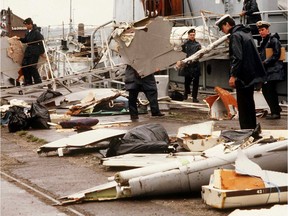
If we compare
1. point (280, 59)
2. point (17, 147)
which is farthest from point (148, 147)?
point (280, 59)

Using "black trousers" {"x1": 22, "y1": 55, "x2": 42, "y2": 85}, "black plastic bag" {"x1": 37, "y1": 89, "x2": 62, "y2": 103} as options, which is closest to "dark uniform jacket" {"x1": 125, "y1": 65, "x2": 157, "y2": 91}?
"black plastic bag" {"x1": 37, "y1": 89, "x2": 62, "y2": 103}

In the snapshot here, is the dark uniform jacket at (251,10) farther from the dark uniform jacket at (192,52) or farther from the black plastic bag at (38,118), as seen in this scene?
the black plastic bag at (38,118)

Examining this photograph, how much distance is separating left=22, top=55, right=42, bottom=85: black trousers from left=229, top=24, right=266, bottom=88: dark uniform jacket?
11307 mm

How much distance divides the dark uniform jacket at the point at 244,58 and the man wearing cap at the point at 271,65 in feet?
11.3

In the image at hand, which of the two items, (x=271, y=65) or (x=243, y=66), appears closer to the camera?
(x=243, y=66)

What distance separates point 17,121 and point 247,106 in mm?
4929

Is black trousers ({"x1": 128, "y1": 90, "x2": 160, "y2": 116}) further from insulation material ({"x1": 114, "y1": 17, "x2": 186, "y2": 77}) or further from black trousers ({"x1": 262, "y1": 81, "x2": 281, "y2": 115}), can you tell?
black trousers ({"x1": 262, "y1": 81, "x2": 281, "y2": 115})

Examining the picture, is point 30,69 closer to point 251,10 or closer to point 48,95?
point 48,95

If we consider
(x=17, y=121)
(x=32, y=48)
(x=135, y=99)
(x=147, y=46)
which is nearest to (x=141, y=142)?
(x=17, y=121)

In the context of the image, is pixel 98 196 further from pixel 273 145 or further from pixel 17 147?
pixel 17 147

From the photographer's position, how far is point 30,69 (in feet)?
72.9

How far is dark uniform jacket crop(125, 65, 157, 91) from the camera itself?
52.0ft

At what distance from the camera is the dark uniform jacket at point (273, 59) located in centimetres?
1493

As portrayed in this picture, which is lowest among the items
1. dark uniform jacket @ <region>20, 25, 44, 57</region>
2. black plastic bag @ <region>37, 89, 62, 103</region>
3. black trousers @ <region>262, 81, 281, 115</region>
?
black plastic bag @ <region>37, 89, 62, 103</region>
